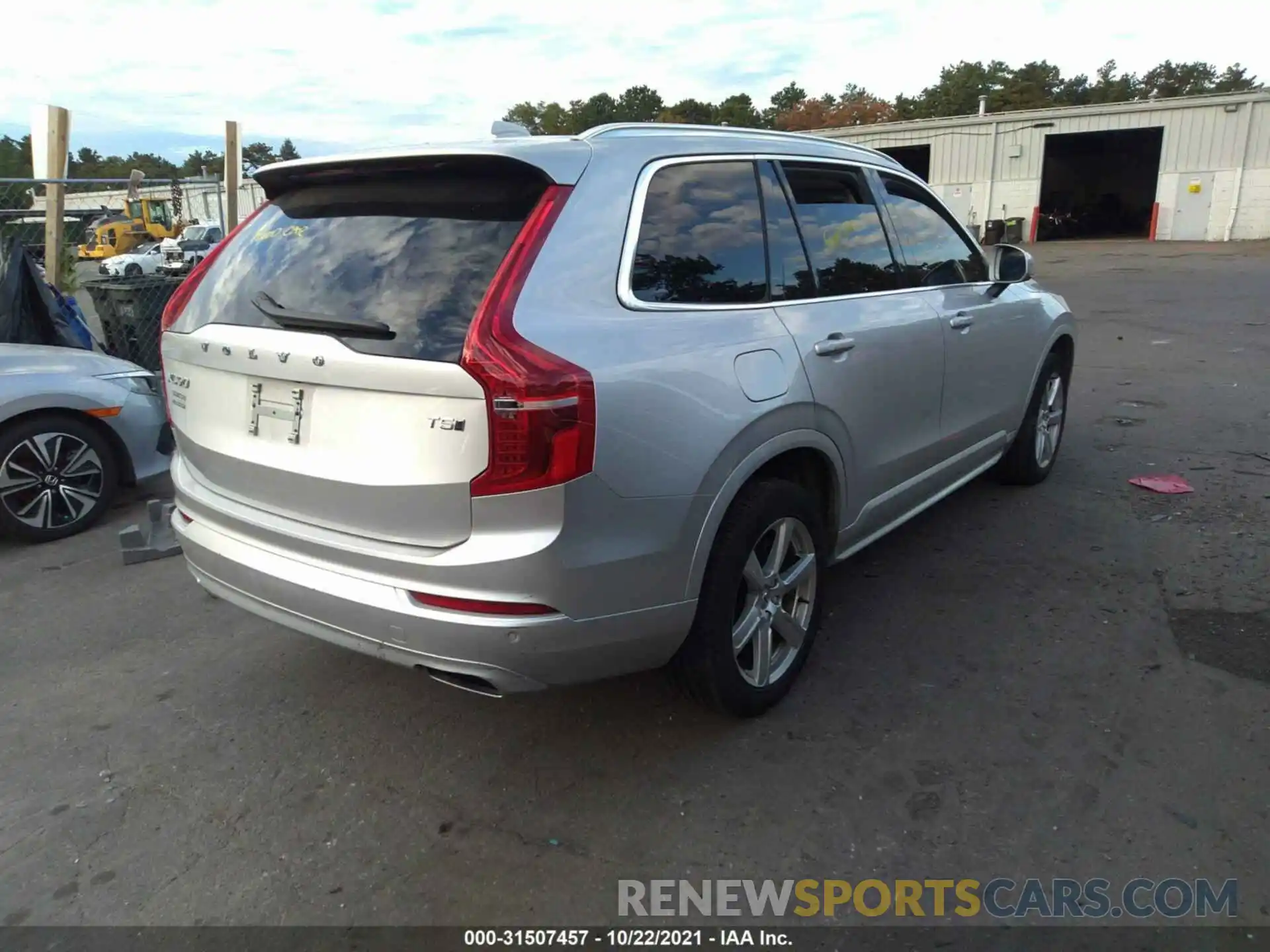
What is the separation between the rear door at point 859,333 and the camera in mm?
3211

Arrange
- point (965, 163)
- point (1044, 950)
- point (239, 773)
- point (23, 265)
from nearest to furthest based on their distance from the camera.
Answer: point (1044, 950) → point (239, 773) → point (23, 265) → point (965, 163)

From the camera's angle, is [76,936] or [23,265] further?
[23,265]

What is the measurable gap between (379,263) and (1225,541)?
4288mm

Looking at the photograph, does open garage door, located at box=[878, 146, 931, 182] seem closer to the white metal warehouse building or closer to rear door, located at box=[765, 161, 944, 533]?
the white metal warehouse building

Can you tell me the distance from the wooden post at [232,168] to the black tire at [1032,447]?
20.8 feet

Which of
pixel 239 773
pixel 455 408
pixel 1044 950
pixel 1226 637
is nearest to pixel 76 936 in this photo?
pixel 239 773

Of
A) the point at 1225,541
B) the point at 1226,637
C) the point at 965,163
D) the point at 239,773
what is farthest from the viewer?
the point at 965,163

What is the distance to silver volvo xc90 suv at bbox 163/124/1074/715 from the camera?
2.33 m

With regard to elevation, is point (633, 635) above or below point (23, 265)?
below

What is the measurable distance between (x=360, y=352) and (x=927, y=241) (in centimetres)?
285

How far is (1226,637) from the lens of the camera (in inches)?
142

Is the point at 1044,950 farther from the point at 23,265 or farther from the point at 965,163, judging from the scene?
the point at 965,163

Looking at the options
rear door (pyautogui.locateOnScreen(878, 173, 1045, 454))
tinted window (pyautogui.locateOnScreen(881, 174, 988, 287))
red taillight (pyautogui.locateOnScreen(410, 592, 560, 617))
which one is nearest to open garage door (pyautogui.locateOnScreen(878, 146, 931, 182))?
rear door (pyautogui.locateOnScreen(878, 173, 1045, 454))

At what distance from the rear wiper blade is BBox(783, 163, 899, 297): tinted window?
167 cm
